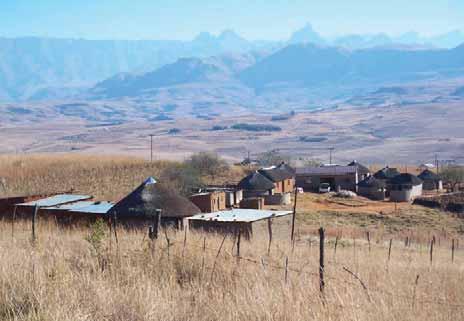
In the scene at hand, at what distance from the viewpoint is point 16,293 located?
7.58 meters

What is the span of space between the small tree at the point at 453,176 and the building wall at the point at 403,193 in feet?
34.1

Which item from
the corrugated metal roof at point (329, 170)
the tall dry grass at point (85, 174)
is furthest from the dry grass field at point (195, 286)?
the corrugated metal roof at point (329, 170)

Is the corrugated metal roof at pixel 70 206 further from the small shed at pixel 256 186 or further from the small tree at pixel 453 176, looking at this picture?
the small tree at pixel 453 176

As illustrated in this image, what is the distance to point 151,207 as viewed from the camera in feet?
84.4

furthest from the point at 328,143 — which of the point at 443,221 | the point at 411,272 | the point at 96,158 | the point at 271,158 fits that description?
the point at 411,272

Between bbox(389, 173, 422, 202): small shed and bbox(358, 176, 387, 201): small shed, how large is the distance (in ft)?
2.70

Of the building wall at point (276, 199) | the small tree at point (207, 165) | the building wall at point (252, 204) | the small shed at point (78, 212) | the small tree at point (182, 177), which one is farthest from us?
the small tree at point (207, 165)

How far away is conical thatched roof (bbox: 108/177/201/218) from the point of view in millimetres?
25719

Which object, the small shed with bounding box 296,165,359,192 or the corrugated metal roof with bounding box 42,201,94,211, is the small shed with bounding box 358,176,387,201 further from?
the corrugated metal roof with bounding box 42,201,94,211

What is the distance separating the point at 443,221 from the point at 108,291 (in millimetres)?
41528

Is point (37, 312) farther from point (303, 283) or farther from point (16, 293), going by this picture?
point (303, 283)

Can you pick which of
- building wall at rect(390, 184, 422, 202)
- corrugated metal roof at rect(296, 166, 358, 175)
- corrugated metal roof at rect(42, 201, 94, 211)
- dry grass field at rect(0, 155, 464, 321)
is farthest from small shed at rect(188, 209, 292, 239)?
corrugated metal roof at rect(296, 166, 358, 175)

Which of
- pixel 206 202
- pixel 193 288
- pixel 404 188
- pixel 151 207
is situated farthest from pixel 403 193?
pixel 193 288

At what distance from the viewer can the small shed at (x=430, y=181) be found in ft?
217
